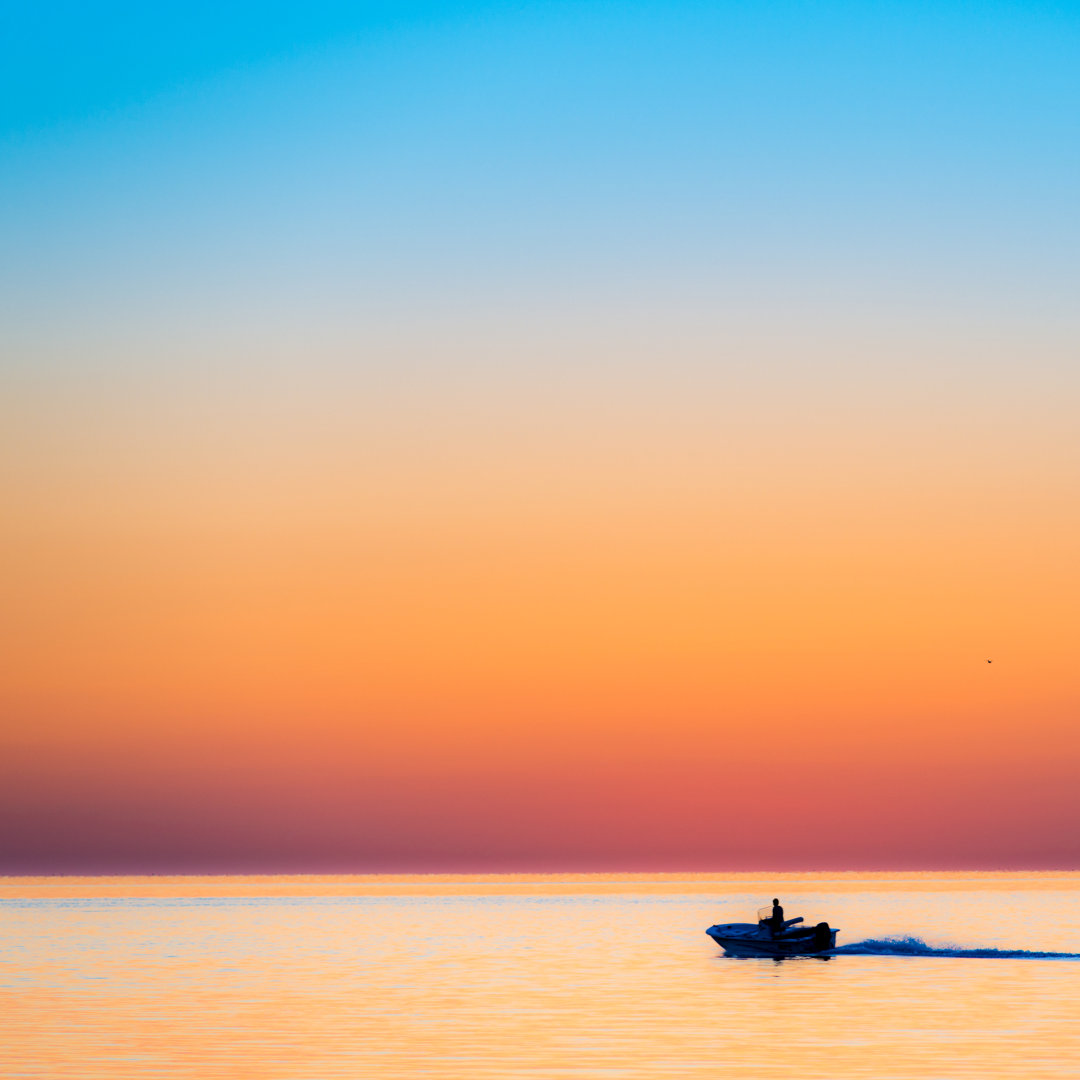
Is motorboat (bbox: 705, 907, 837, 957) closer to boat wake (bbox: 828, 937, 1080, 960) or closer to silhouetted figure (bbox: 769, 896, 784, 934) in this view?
silhouetted figure (bbox: 769, 896, 784, 934)

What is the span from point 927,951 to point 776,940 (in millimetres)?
12446

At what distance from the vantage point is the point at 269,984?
69.1m

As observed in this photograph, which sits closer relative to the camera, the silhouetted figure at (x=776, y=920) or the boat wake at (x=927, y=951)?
the silhouetted figure at (x=776, y=920)

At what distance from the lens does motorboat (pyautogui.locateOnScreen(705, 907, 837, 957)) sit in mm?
79625

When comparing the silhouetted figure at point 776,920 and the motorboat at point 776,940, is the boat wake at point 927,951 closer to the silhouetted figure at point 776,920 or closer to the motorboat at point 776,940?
the motorboat at point 776,940

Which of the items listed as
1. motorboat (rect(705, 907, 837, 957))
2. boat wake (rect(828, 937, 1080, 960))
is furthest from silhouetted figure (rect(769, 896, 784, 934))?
boat wake (rect(828, 937, 1080, 960))

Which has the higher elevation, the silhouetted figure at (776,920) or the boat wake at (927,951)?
the silhouetted figure at (776,920)

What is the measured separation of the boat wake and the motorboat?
2.01 meters

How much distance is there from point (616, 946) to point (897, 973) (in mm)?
30083

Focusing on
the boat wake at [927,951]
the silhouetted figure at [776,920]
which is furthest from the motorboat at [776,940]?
the boat wake at [927,951]

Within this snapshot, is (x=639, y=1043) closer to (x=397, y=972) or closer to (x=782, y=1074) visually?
(x=782, y=1074)

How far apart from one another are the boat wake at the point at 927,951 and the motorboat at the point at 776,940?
2005 millimetres

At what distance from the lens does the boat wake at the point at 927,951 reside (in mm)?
83875

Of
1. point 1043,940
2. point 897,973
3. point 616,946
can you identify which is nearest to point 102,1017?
point 897,973
